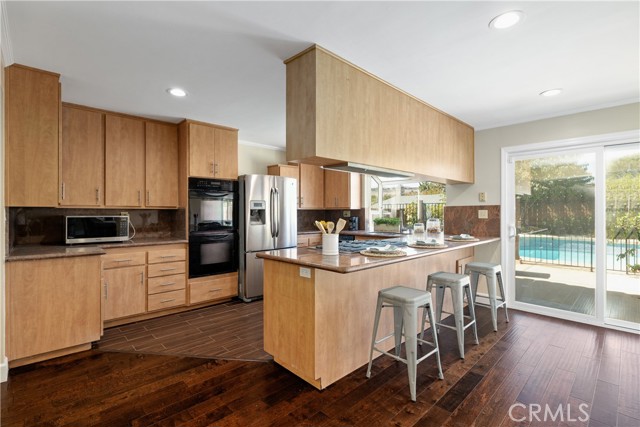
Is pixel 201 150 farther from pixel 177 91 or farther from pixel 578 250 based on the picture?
pixel 578 250

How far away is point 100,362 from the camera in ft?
8.33

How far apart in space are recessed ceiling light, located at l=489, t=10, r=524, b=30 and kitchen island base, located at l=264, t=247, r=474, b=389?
1.60 meters

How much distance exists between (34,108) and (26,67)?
313mm

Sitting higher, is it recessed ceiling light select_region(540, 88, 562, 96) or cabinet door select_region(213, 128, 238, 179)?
recessed ceiling light select_region(540, 88, 562, 96)

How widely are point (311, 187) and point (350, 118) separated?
3.18m

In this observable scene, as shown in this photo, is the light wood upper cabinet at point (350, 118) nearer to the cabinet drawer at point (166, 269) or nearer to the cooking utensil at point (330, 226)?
the cooking utensil at point (330, 226)

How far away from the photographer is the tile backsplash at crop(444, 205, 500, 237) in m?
3.97

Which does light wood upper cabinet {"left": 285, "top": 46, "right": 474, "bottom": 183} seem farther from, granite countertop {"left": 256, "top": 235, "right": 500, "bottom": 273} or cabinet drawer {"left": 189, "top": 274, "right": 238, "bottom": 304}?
cabinet drawer {"left": 189, "top": 274, "right": 238, "bottom": 304}

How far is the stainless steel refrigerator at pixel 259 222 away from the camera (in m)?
4.21

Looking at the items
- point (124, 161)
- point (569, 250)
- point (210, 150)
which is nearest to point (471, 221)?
point (569, 250)

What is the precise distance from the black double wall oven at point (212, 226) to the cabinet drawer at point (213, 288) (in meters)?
0.10

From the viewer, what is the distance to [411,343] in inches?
79.4

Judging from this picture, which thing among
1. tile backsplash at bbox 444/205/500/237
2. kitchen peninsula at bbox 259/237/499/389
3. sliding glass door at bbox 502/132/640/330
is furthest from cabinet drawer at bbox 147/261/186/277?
sliding glass door at bbox 502/132/640/330

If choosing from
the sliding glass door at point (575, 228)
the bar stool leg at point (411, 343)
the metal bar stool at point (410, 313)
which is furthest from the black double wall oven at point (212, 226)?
the sliding glass door at point (575, 228)
